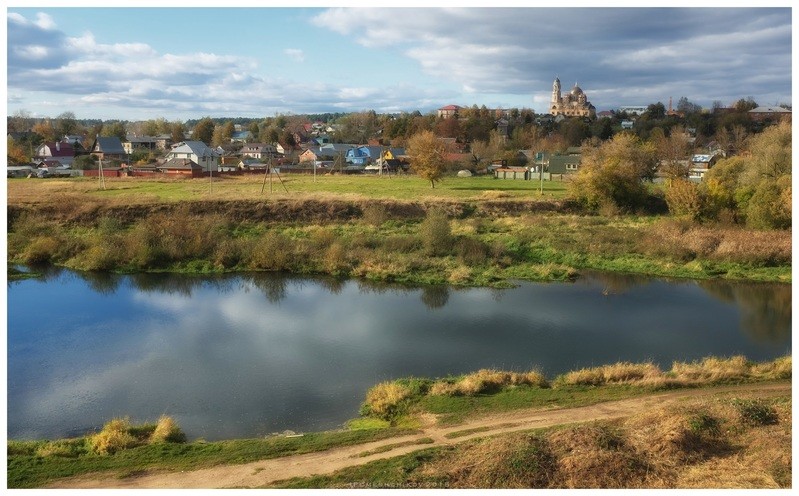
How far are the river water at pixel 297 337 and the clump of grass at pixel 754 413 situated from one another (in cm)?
389

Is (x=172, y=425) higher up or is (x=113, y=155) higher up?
(x=113, y=155)

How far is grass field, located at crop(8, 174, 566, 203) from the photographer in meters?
32.2

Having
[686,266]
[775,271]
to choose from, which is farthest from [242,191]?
[775,271]

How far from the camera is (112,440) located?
9883mm

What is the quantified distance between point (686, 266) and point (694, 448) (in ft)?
52.1

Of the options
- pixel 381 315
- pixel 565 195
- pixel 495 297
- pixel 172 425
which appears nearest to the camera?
pixel 172 425

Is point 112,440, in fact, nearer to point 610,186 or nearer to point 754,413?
point 754,413

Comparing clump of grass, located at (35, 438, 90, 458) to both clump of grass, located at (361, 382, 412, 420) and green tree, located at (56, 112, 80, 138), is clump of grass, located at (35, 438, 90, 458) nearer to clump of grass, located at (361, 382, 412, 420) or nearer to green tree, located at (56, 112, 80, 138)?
clump of grass, located at (361, 382, 412, 420)

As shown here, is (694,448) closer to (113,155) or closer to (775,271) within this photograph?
(775,271)

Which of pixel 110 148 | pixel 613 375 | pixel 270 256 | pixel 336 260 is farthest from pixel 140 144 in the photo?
pixel 613 375

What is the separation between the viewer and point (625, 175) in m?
32.8

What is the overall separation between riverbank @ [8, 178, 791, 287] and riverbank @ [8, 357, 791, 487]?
10.5 m

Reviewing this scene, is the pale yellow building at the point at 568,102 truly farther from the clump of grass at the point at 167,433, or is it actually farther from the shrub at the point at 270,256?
the clump of grass at the point at 167,433

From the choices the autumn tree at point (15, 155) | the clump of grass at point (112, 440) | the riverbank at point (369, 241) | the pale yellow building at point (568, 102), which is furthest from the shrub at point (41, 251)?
the pale yellow building at point (568, 102)
